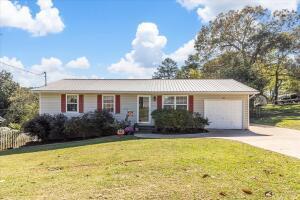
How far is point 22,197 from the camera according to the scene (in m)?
5.52

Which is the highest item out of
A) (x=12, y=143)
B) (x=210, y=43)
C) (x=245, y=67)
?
(x=210, y=43)

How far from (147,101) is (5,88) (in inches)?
1444

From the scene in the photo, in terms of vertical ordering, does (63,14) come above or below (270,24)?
below

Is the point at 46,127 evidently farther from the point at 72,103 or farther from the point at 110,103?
the point at 110,103

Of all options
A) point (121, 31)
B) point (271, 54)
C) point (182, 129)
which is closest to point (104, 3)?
point (121, 31)

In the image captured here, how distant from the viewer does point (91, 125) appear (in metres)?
18.4

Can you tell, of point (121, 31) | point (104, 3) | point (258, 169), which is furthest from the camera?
point (121, 31)

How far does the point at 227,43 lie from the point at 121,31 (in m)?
19.0

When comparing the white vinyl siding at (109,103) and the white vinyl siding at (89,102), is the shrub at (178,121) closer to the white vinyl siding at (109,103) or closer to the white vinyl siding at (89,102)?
the white vinyl siding at (109,103)

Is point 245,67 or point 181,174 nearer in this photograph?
point 181,174

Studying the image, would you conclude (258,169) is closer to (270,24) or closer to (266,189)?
(266,189)

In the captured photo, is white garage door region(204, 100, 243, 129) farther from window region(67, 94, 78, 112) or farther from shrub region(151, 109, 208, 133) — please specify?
window region(67, 94, 78, 112)

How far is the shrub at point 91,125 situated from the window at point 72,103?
1.92 metres

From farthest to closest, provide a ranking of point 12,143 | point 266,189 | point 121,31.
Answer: point 121,31 → point 12,143 → point 266,189
